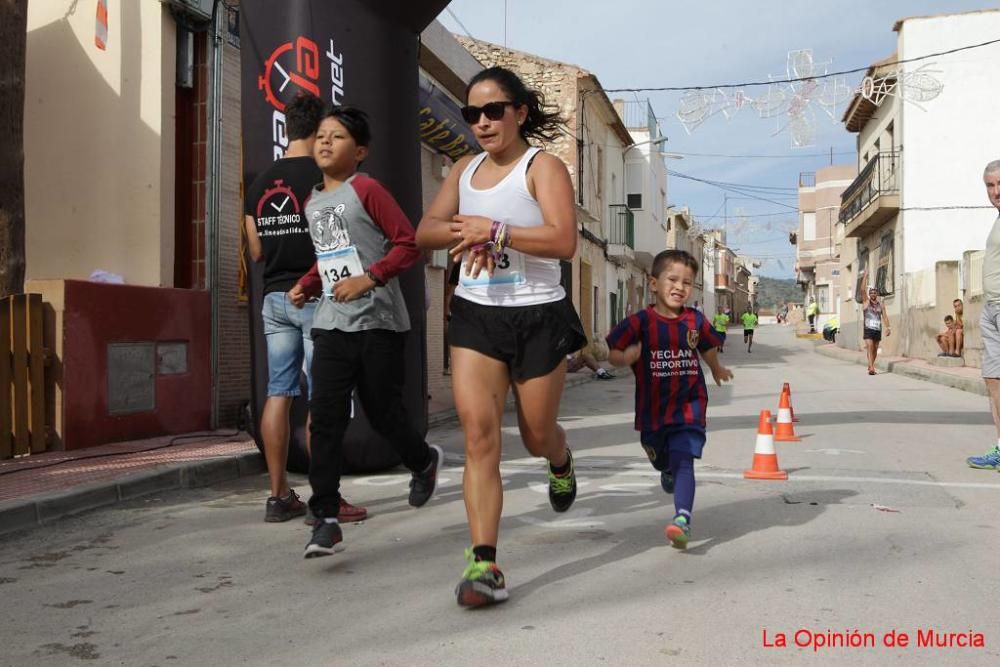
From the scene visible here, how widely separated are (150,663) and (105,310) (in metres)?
5.08

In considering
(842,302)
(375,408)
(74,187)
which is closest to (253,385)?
(375,408)

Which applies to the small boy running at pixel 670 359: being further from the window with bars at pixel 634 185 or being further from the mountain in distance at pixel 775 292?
the mountain in distance at pixel 775 292

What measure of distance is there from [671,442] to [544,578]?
104 cm

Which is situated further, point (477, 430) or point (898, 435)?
point (898, 435)

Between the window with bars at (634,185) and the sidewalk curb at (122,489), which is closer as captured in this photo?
the sidewalk curb at (122,489)

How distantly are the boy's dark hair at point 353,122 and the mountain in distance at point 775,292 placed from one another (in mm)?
164467

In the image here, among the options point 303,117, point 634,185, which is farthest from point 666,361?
point 634,185

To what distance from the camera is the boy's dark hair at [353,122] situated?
14.0 ft

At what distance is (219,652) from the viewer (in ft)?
9.22

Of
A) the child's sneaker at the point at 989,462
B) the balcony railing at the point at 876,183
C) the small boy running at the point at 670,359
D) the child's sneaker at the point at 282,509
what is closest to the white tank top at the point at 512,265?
the small boy running at the point at 670,359

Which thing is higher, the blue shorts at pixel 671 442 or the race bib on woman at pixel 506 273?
the race bib on woman at pixel 506 273

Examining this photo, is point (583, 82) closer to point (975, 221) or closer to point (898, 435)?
point (975, 221)

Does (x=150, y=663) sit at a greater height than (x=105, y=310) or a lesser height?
lesser

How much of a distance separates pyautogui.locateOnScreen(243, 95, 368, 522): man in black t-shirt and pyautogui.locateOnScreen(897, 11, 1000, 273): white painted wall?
2467 cm
